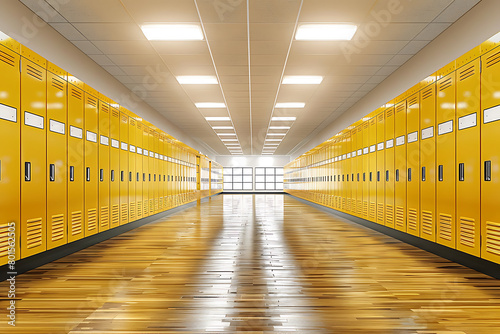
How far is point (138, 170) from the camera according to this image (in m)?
6.68

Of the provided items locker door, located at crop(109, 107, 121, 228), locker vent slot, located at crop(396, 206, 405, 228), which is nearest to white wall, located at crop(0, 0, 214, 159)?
locker door, located at crop(109, 107, 121, 228)

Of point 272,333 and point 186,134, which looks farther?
point 186,134

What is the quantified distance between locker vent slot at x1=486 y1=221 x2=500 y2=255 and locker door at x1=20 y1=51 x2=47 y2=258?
4587 mm

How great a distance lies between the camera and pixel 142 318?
7.25ft

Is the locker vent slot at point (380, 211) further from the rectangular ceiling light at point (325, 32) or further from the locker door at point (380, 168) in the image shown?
the rectangular ceiling light at point (325, 32)

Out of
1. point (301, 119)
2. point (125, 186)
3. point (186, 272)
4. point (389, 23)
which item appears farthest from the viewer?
point (301, 119)

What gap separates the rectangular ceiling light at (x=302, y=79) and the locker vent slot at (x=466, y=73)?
2.88 m

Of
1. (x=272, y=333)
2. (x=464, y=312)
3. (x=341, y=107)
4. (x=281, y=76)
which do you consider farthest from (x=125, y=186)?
(x=341, y=107)

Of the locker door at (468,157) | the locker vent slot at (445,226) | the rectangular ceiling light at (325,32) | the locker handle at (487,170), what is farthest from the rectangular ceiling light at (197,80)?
the locker handle at (487,170)

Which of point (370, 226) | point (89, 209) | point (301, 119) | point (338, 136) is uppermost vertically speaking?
point (301, 119)

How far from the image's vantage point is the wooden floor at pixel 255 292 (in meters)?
2.11

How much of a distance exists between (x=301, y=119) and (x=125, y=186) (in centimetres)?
621

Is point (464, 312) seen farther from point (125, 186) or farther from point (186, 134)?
point (186, 134)

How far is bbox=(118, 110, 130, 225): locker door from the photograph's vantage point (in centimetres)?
576
